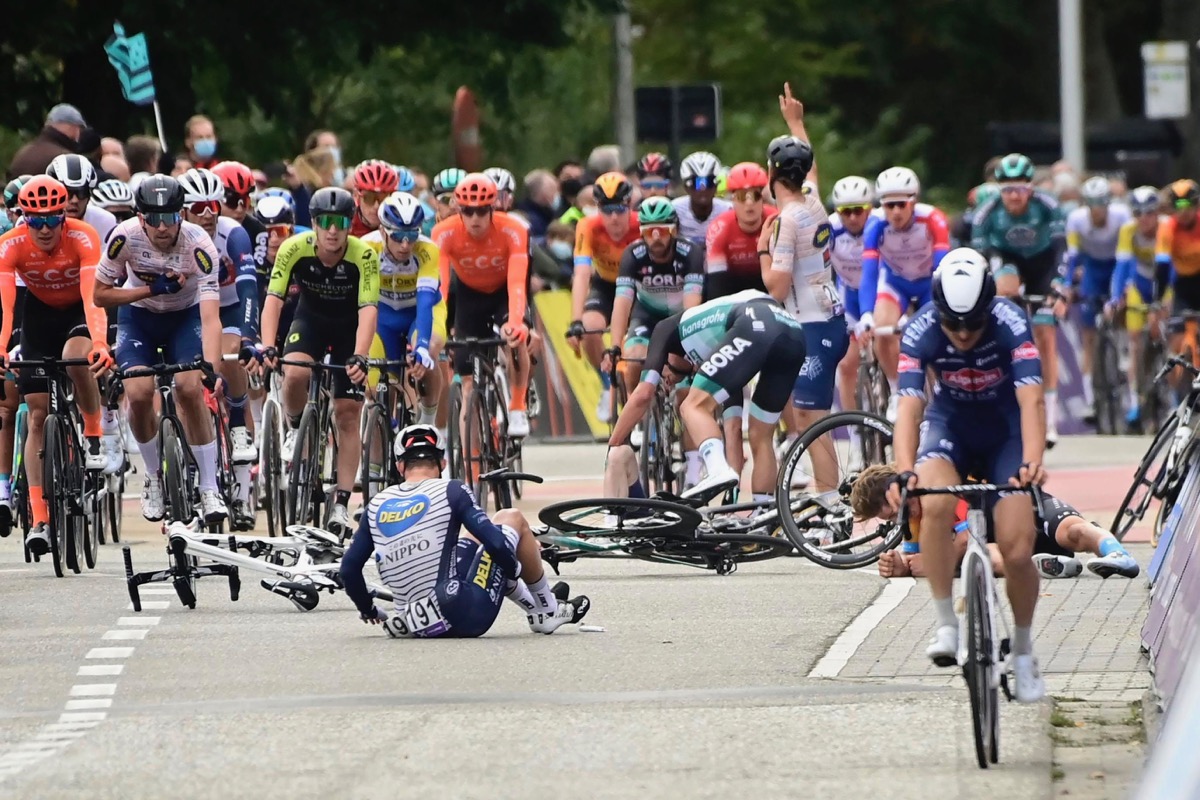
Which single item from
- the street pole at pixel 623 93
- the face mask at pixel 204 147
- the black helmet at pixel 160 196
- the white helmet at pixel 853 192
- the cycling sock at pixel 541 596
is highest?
the street pole at pixel 623 93

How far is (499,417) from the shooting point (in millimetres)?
18062

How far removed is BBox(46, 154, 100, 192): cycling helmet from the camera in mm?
15633

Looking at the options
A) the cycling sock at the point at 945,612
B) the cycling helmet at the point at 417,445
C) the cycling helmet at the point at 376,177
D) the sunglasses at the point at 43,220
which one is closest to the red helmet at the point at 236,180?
the cycling helmet at the point at 376,177

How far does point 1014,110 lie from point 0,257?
1484 inches

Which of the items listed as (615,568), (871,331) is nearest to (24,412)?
(615,568)

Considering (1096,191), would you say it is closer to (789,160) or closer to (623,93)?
(623,93)

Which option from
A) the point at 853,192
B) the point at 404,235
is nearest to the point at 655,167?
the point at 853,192

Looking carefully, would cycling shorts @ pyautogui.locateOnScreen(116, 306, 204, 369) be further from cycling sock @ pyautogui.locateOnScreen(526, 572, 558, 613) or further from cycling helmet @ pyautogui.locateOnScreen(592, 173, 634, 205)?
cycling helmet @ pyautogui.locateOnScreen(592, 173, 634, 205)

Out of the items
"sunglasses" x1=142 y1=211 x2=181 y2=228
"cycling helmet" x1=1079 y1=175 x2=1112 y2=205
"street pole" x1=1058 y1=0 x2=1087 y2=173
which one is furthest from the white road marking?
"street pole" x1=1058 y1=0 x2=1087 y2=173

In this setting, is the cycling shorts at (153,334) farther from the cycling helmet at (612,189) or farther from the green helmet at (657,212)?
the cycling helmet at (612,189)

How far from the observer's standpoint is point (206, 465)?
1541cm

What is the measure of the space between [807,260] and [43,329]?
4.07 metres

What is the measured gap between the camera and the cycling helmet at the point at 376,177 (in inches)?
718

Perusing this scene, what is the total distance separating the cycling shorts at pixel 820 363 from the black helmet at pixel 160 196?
3.44 m
